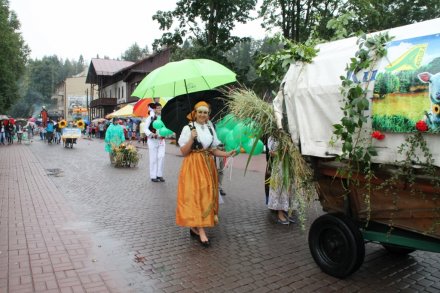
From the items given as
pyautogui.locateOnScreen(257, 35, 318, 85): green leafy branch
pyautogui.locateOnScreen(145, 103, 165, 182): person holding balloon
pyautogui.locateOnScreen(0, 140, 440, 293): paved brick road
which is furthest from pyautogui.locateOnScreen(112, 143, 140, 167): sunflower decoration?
pyautogui.locateOnScreen(257, 35, 318, 85): green leafy branch

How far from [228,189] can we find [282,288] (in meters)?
5.47

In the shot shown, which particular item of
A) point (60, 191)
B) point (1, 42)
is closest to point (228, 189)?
point (60, 191)

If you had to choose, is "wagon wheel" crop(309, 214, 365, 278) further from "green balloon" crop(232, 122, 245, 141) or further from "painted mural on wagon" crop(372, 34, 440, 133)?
"green balloon" crop(232, 122, 245, 141)

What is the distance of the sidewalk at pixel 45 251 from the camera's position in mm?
3779

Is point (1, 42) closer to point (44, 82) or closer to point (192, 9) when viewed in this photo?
point (192, 9)

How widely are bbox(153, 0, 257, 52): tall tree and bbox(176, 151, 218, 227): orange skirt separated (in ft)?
55.0

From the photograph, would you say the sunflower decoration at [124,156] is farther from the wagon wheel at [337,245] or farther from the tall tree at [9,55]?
the tall tree at [9,55]

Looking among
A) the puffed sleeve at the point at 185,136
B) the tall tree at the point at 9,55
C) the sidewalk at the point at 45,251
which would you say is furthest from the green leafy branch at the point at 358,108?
the tall tree at the point at 9,55

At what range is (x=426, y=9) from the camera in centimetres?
2381

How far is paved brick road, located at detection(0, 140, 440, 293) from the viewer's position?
3.83 m

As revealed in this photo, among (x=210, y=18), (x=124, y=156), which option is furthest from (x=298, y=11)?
(x=124, y=156)

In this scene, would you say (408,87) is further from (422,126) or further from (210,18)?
(210,18)

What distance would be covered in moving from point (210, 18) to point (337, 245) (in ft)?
65.3

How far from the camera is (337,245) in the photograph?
12.8ft
